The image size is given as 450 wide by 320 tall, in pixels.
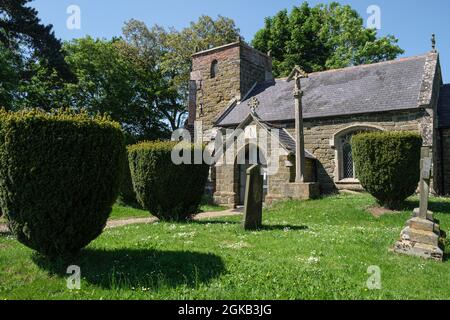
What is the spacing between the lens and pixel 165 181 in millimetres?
10492

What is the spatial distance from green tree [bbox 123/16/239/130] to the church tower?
7.23 metres

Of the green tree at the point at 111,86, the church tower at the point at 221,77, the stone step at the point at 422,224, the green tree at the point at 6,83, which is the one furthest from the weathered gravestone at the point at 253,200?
the green tree at the point at 111,86

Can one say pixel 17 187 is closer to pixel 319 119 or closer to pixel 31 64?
pixel 319 119

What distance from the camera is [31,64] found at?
85.8 ft

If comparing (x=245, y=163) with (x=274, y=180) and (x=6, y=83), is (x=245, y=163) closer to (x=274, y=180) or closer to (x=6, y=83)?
(x=274, y=180)

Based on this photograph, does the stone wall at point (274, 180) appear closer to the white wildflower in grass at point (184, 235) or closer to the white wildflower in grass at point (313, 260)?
the white wildflower in grass at point (184, 235)

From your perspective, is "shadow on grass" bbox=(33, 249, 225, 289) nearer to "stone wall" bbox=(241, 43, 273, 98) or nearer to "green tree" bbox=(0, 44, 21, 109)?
"green tree" bbox=(0, 44, 21, 109)

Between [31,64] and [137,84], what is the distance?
8.55 meters

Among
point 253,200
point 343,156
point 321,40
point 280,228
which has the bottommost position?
point 280,228

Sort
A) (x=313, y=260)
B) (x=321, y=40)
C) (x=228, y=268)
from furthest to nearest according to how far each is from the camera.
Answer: (x=321, y=40), (x=313, y=260), (x=228, y=268)

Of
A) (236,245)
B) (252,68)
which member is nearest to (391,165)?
(236,245)

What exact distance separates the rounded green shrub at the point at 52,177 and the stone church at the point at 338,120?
11.1 meters

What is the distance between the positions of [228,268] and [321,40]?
30.2 meters
